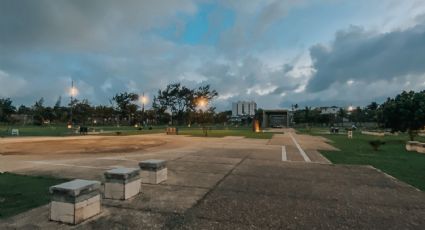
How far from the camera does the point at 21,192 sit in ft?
20.8

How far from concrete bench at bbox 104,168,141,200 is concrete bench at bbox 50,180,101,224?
972 millimetres

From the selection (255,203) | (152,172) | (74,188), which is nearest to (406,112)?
(255,203)

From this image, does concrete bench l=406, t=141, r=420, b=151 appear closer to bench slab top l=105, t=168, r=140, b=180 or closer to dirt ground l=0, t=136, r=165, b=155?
dirt ground l=0, t=136, r=165, b=155

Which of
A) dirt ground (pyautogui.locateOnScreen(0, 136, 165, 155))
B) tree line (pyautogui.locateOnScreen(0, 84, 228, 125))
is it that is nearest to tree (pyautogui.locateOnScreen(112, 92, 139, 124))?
tree line (pyautogui.locateOnScreen(0, 84, 228, 125))

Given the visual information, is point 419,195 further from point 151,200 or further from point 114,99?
point 114,99

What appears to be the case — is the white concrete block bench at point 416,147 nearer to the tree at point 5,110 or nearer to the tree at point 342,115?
the tree at point 5,110

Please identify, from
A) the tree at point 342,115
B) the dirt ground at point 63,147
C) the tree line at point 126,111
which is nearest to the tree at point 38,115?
the tree line at point 126,111

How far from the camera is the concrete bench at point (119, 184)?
574 cm

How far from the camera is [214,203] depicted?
568 centimetres

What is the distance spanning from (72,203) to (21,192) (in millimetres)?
2729

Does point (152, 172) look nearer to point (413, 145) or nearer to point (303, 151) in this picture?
point (303, 151)

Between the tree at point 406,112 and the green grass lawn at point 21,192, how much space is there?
24.3 meters

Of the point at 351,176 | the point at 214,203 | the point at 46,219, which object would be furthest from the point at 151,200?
the point at 351,176

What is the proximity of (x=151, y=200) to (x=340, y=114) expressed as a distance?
126 m
